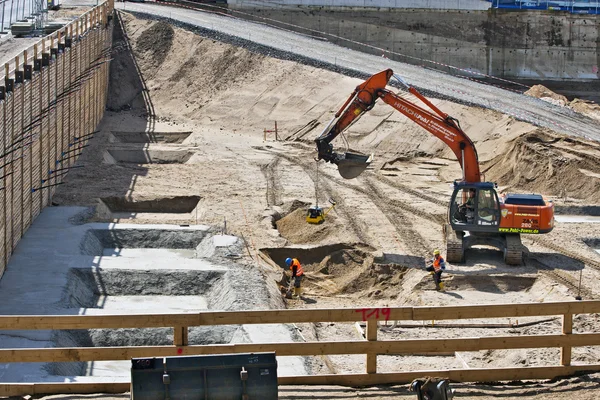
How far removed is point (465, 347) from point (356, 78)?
36.7 meters

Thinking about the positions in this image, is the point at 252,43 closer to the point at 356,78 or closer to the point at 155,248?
the point at 356,78

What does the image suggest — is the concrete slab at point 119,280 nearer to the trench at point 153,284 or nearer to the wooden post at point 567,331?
→ the trench at point 153,284

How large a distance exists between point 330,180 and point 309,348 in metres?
24.7

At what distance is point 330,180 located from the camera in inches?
1460

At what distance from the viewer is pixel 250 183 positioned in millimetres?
36531

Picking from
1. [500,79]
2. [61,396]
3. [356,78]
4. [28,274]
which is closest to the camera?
[61,396]

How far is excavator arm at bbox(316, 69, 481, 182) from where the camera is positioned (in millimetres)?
26531

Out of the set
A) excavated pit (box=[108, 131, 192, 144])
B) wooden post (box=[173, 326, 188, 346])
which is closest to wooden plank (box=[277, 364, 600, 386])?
wooden post (box=[173, 326, 188, 346])

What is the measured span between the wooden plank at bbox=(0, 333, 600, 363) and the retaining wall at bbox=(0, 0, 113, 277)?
40.5 feet

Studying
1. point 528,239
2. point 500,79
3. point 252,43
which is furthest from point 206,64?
point 528,239

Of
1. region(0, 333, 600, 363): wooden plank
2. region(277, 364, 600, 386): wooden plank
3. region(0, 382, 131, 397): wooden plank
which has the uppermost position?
region(0, 333, 600, 363): wooden plank

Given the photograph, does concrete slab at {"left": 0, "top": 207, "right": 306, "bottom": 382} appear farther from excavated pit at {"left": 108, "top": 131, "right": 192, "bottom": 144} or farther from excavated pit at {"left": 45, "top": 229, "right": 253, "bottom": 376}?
excavated pit at {"left": 108, "top": 131, "right": 192, "bottom": 144}

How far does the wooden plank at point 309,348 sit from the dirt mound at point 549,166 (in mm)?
22334

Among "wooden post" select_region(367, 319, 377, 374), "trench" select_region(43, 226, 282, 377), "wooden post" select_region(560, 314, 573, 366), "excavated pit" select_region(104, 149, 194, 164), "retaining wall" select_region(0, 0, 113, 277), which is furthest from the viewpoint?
"excavated pit" select_region(104, 149, 194, 164)
